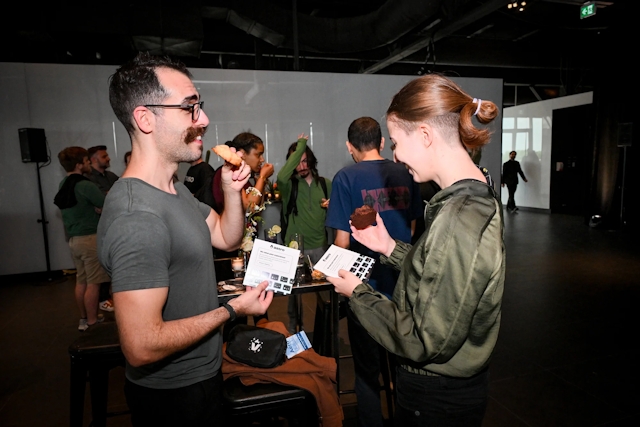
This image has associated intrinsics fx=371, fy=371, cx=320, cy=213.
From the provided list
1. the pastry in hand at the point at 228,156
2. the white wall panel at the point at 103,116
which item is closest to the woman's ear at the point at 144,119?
the pastry in hand at the point at 228,156

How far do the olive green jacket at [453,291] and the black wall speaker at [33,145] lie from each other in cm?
576

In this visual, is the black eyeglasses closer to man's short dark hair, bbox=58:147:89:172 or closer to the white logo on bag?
the white logo on bag

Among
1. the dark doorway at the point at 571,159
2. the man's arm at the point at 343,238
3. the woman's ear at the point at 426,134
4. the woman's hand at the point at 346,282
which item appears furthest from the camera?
the dark doorway at the point at 571,159

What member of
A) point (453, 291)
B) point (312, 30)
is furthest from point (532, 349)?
point (312, 30)

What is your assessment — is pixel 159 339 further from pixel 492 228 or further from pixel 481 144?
pixel 481 144

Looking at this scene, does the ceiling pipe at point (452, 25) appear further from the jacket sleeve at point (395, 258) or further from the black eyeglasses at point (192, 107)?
the black eyeglasses at point (192, 107)

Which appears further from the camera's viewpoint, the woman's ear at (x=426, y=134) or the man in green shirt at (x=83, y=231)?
the man in green shirt at (x=83, y=231)

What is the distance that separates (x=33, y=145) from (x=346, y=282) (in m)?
5.61

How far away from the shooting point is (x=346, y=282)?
49.4 inches

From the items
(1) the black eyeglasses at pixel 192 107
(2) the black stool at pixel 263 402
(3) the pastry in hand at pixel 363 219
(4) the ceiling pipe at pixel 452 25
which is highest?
(4) the ceiling pipe at pixel 452 25

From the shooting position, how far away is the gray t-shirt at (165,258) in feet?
3.18

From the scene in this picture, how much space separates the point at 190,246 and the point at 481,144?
36.9 inches

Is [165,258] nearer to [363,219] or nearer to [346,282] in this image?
[346,282]

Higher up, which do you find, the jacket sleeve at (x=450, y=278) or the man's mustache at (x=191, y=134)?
the man's mustache at (x=191, y=134)
